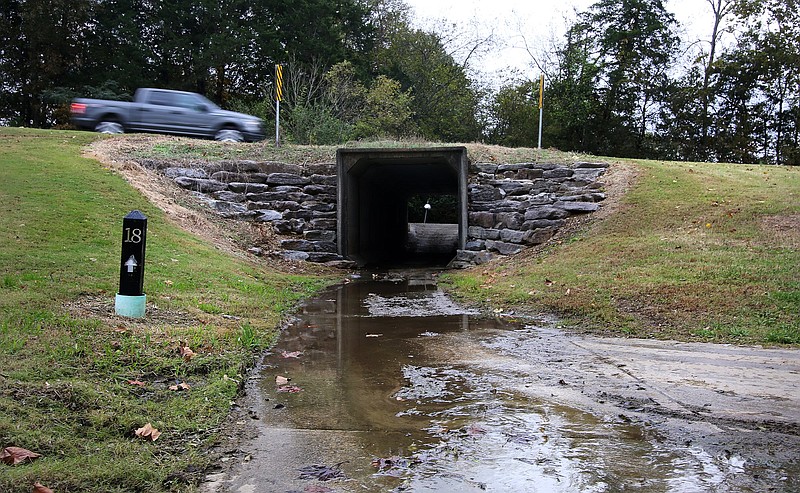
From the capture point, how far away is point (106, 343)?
5.07 meters

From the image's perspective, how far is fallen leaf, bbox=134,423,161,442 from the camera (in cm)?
363

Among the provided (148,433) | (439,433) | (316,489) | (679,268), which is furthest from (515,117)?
(316,489)

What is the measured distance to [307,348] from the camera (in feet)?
→ 20.9

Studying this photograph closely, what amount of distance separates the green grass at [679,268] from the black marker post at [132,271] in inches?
192

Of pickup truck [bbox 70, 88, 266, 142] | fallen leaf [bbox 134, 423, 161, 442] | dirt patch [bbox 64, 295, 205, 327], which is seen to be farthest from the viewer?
pickup truck [bbox 70, 88, 266, 142]

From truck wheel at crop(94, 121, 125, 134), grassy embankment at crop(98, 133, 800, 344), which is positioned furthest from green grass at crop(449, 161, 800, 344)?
truck wheel at crop(94, 121, 125, 134)

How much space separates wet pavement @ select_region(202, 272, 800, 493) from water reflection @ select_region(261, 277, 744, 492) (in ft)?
0.04

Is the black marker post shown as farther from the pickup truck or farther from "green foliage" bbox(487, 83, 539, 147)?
"green foliage" bbox(487, 83, 539, 147)

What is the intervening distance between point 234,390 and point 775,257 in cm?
815

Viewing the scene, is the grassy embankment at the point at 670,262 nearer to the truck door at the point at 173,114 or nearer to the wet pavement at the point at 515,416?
the wet pavement at the point at 515,416

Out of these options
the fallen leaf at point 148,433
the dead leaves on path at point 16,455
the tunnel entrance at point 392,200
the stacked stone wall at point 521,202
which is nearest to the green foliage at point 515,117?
the tunnel entrance at point 392,200

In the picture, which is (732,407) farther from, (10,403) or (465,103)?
(465,103)

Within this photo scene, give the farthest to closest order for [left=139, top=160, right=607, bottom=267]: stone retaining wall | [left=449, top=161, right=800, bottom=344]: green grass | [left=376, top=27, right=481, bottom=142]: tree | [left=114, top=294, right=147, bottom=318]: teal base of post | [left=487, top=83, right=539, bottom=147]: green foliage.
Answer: [left=376, top=27, right=481, bottom=142]: tree, [left=487, top=83, right=539, bottom=147]: green foliage, [left=139, top=160, right=607, bottom=267]: stone retaining wall, [left=449, top=161, right=800, bottom=344]: green grass, [left=114, top=294, right=147, bottom=318]: teal base of post

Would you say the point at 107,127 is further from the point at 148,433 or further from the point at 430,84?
the point at 430,84
